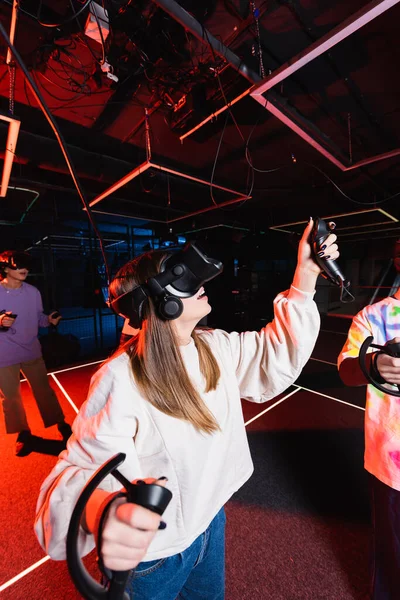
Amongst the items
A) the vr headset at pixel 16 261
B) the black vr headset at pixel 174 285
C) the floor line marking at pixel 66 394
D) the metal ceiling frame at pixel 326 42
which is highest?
the metal ceiling frame at pixel 326 42

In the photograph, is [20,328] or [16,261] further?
[20,328]

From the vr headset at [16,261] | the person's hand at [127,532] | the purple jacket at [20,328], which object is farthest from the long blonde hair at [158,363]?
the purple jacket at [20,328]

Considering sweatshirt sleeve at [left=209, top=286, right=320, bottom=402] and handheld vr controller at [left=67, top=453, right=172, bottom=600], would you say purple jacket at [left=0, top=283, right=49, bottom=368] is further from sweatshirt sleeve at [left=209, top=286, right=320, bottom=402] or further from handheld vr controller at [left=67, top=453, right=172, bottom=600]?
handheld vr controller at [left=67, top=453, right=172, bottom=600]

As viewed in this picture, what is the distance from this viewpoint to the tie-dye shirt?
1.15m

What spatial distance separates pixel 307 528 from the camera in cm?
190

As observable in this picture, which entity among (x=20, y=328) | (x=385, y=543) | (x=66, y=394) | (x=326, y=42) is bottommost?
(x=66, y=394)

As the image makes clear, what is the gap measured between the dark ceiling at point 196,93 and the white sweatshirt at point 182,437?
1684 mm

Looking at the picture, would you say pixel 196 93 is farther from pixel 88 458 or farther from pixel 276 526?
pixel 276 526

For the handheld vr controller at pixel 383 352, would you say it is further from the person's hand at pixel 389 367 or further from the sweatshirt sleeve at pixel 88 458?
the sweatshirt sleeve at pixel 88 458

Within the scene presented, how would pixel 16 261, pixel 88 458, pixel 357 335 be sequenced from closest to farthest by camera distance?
pixel 88 458
pixel 357 335
pixel 16 261

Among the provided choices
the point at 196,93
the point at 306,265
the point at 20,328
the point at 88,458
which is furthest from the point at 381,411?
the point at 20,328

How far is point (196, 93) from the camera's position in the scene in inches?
91.7

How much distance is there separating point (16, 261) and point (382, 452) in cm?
323

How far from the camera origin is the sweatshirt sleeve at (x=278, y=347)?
860 millimetres
